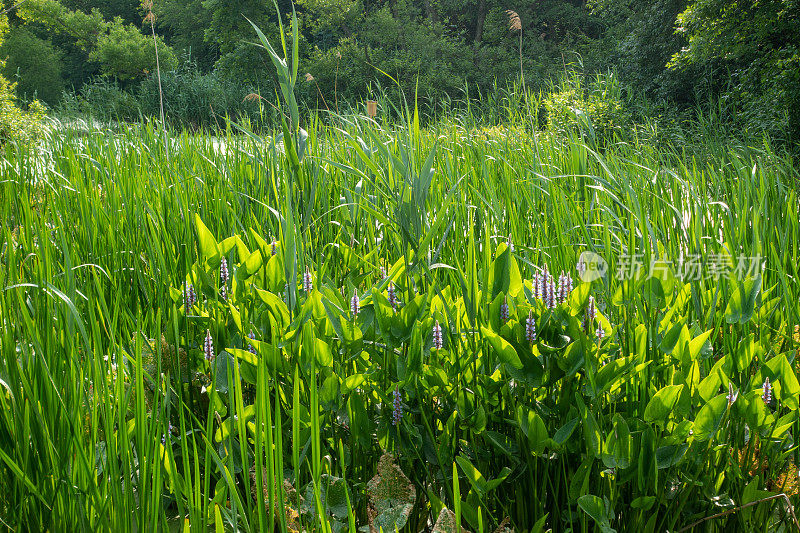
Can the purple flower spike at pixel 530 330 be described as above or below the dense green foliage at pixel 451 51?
below

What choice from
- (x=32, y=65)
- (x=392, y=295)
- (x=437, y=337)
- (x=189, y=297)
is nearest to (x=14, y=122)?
(x=189, y=297)

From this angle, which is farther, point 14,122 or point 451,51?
point 451,51

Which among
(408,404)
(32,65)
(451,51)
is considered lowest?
(408,404)

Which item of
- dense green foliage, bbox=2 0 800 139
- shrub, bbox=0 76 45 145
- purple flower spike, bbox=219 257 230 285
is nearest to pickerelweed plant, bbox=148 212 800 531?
purple flower spike, bbox=219 257 230 285

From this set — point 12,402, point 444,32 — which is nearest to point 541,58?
point 444,32

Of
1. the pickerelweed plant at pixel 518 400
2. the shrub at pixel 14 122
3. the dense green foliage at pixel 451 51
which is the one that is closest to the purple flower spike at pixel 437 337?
the pickerelweed plant at pixel 518 400

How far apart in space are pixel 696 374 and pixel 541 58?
14872 mm

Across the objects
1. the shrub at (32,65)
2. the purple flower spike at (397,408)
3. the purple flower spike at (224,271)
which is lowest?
the purple flower spike at (397,408)

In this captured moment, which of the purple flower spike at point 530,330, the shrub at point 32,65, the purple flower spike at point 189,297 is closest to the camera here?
the purple flower spike at point 530,330

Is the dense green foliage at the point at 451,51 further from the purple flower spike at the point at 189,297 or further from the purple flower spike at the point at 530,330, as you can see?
the purple flower spike at the point at 189,297

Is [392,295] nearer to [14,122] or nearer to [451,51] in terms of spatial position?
[14,122]

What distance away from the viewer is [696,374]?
1006 millimetres

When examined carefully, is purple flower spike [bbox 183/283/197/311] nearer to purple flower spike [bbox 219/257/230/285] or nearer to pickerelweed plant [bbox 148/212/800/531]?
purple flower spike [bbox 219/257/230/285]

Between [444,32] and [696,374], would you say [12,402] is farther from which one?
[444,32]
